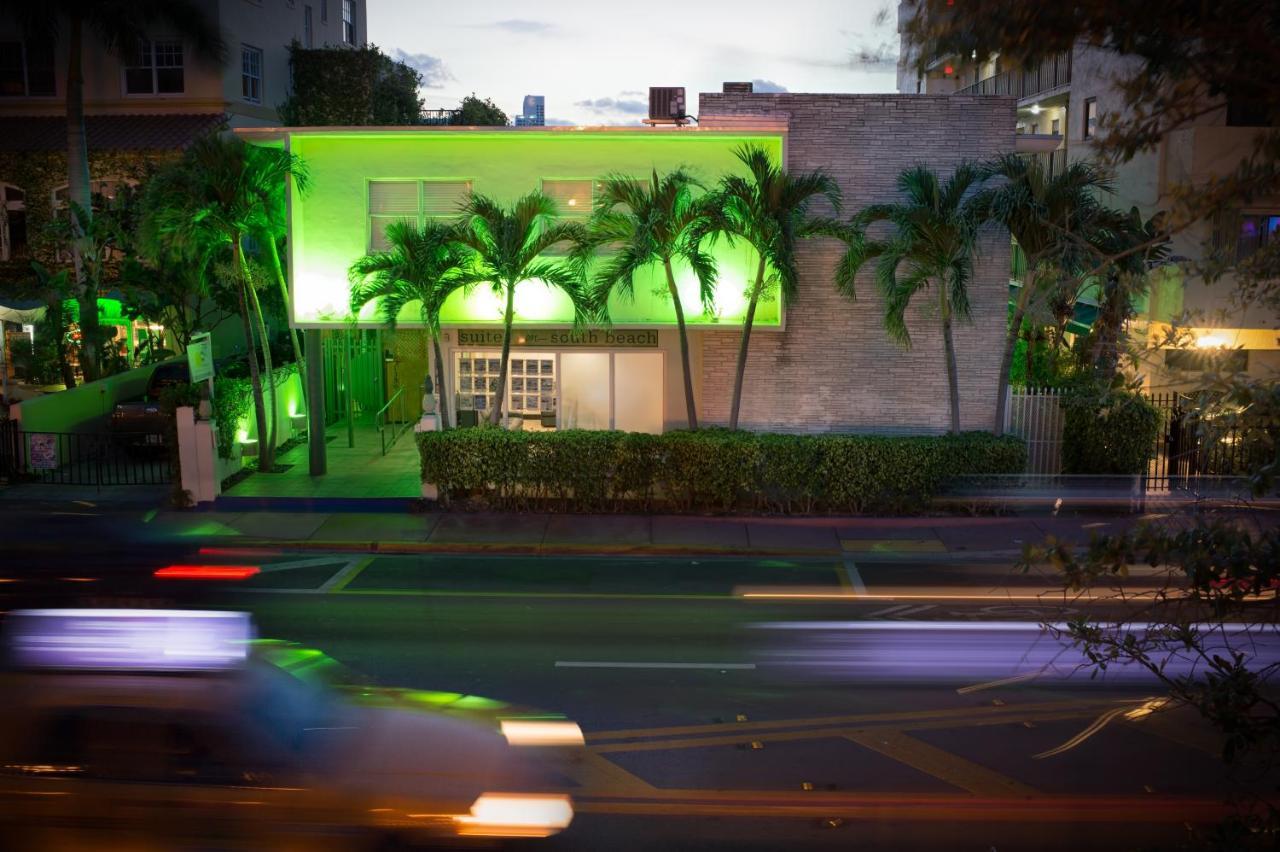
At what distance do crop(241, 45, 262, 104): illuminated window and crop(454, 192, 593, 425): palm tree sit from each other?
17920 millimetres

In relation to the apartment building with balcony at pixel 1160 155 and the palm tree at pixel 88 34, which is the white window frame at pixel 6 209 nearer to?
the palm tree at pixel 88 34

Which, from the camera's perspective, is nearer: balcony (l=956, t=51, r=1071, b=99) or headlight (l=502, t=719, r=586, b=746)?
headlight (l=502, t=719, r=586, b=746)

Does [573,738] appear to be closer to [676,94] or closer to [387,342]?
[676,94]

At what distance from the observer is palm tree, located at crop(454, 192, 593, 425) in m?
18.5

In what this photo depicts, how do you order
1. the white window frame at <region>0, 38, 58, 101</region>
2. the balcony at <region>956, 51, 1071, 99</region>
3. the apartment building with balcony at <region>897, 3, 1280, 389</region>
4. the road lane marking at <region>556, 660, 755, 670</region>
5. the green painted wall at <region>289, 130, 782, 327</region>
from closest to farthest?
the road lane marking at <region>556, 660, 755, 670</region>, the green painted wall at <region>289, 130, 782, 327</region>, the apartment building with balcony at <region>897, 3, 1280, 389</region>, the balcony at <region>956, 51, 1071, 99</region>, the white window frame at <region>0, 38, 58, 101</region>

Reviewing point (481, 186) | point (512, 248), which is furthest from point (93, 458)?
point (512, 248)

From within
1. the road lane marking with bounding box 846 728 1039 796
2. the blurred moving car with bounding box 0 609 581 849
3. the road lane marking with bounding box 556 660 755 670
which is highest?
the blurred moving car with bounding box 0 609 581 849

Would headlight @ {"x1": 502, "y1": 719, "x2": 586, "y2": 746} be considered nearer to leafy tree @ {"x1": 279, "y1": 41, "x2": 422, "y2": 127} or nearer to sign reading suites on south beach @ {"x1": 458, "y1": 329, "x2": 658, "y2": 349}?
sign reading suites on south beach @ {"x1": 458, "y1": 329, "x2": 658, "y2": 349}

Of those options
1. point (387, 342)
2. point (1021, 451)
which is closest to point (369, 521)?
point (387, 342)

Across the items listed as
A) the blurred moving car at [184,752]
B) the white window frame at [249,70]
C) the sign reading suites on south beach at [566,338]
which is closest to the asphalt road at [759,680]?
the blurred moving car at [184,752]

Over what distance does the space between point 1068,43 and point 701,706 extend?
6468 mm

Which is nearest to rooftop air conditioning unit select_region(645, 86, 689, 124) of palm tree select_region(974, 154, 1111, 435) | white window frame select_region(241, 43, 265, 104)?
palm tree select_region(974, 154, 1111, 435)

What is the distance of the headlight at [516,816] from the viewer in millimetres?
6836

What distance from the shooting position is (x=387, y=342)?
25734mm
